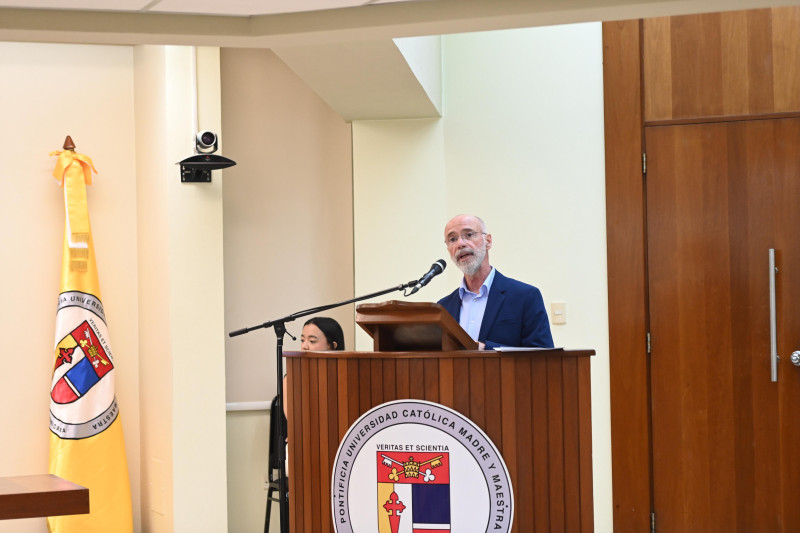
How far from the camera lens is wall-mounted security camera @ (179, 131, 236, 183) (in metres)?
4.80

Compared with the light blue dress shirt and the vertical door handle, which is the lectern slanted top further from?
the vertical door handle

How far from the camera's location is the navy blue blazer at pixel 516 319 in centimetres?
343

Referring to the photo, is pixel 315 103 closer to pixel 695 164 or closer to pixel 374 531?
pixel 695 164

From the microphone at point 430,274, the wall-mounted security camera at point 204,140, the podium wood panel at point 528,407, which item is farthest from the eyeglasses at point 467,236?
the wall-mounted security camera at point 204,140

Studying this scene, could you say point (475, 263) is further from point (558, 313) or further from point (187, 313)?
point (187, 313)

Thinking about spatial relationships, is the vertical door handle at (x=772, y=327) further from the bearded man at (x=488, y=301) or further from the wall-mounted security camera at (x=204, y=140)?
the wall-mounted security camera at (x=204, y=140)

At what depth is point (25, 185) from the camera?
5.21 m

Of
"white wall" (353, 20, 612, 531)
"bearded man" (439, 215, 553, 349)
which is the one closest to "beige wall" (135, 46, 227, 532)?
"white wall" (353, 20, 612, 531)

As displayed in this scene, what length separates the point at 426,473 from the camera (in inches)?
104

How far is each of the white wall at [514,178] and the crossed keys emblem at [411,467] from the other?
2.45 m

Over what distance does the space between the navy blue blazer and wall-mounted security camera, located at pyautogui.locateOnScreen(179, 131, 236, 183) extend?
6.24 ft

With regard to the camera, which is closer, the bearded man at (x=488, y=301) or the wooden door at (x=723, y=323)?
the bearded man at (x=488, y=301)

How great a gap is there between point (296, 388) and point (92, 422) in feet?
8.46

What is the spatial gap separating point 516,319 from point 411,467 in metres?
0.98
